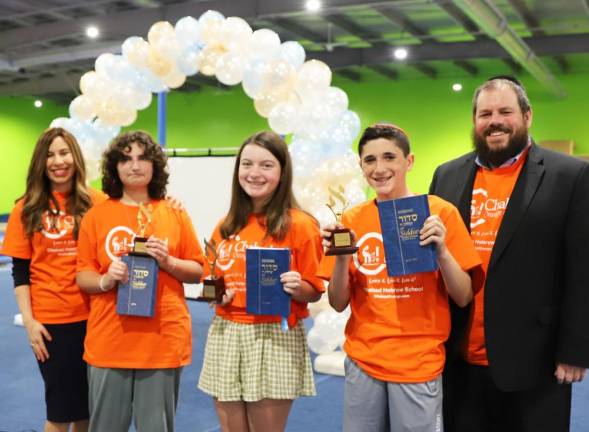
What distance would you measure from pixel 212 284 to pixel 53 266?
87 cm

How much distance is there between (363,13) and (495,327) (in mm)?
8302

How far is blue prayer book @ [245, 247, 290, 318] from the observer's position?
219 cm

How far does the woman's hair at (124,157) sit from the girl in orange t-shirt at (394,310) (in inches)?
34.2

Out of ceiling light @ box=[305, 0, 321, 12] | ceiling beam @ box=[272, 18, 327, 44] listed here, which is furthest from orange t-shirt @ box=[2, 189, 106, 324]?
ceiling beam @ box=[272, 18, 327, 44]

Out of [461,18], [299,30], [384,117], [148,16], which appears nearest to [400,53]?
[461,18]

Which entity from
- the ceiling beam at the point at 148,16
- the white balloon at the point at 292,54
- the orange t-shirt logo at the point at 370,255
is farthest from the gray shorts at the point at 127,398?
the ceiling beam at the point at 148,16

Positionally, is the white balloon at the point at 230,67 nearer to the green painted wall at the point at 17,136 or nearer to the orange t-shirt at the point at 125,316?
the orange t-shirt at the point at 125,316

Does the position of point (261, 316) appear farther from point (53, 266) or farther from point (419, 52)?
point (419, 52)

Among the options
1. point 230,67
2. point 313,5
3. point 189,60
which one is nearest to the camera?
point 230,67

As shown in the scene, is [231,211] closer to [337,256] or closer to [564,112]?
[337,256]

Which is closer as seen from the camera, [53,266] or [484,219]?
[484,219]

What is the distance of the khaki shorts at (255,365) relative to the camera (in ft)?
7.40

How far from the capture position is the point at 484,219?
2.24 m

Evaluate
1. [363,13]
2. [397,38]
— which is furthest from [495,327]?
[397,38]
